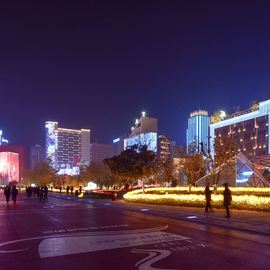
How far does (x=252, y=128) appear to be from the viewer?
4902 inches

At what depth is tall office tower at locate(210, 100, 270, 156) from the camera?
11894 cm

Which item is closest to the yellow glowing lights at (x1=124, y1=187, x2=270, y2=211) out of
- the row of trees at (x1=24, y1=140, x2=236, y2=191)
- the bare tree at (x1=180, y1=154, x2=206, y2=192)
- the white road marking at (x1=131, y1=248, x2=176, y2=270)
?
the bare tree at (x1=180, y1=154, x2=206, y2=192)

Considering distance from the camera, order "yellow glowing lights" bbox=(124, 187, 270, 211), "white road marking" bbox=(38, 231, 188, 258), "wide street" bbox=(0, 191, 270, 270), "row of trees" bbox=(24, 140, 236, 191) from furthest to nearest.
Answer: "row of trees" bbox=(24, 140, 236, 191) < "yellow glowing lights" bbox=(124, 187, 270, 211) < "white road marking" bbox=(38, 231, 188, 258) < "wide street" bbox=(0, 191, 270, 270)

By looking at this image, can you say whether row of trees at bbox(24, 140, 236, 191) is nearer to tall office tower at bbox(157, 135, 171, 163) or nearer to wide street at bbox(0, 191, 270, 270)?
tall office tower at bbox(157, 135, 171, 163)

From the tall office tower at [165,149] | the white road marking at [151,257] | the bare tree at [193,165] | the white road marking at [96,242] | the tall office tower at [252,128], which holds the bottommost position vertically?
the white road marking at [96,242]

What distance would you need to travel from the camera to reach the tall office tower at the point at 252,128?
11894 centimetres

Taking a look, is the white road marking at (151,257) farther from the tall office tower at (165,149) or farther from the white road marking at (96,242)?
the tall office tower at (165,149)

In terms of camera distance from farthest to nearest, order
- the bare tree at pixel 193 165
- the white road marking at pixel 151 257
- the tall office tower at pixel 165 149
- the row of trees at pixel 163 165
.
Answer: the tall office tower at pixel 165 149 < the bare tree at pixel 193 165 < the row of trees at pixel 163 165 < the white road marking at pixel 151 257

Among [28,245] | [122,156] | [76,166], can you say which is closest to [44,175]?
[76,166]

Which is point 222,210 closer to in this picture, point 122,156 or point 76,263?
point 76,263

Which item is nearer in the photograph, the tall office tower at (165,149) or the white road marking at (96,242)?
the white road marking at (96,242)

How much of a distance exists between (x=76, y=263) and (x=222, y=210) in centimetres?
1794

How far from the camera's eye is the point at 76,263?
1062cm

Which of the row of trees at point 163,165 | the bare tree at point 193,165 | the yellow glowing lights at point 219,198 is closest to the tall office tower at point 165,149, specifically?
the row of trees at point 163,165
